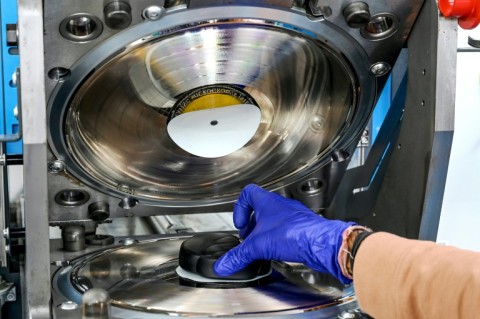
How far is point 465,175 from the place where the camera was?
2.04 metres

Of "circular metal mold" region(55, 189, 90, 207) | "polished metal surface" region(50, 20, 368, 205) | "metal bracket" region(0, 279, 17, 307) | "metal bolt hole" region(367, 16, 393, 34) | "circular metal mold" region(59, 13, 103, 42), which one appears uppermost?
"metal bolt hole" region(367, 16, 393, 34)

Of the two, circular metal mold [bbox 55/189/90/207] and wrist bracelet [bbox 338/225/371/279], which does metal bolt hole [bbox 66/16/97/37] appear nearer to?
circular metal mold [bbox 55/189/90/207]

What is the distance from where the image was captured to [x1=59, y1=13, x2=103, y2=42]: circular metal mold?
112 centimetres

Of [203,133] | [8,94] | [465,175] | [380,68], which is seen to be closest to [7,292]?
[8,94]

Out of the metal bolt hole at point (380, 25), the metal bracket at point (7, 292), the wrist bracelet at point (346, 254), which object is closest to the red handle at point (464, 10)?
the metal bolt hole at point (380, 25)

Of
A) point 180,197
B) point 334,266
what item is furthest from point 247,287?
point 180,197

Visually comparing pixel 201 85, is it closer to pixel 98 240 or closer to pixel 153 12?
pixel 153 12

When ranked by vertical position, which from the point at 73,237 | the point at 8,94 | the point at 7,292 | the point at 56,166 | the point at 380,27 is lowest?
the point at 7,292

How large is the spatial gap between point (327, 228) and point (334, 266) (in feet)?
0.22

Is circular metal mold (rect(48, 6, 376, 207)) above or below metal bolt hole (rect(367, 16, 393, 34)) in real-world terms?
below

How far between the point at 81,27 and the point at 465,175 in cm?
133

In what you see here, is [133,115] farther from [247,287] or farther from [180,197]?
[247,287]

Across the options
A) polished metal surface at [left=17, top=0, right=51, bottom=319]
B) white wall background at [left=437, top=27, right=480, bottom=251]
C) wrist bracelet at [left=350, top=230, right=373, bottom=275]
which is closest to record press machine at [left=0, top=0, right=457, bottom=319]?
polished metal surface at [left=17, top=0, right=51, bottom=319]

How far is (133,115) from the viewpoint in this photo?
1.44m
